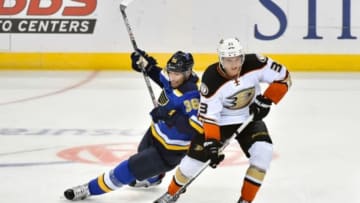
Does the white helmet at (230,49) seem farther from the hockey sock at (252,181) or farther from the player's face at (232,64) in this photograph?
the hockey sock at (252,181)

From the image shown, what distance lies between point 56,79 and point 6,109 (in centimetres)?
148

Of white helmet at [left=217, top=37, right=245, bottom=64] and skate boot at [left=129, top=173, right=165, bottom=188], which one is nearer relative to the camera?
white helmet at [left=217, top=37, right=245, bottom=64]

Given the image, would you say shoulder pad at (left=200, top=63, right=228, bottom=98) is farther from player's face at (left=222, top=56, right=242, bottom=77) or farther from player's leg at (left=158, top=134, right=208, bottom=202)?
player's leg at (left=158, top=134, right=208, bottom=202)

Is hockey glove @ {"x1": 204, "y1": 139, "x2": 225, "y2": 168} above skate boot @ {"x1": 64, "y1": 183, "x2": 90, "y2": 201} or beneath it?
above

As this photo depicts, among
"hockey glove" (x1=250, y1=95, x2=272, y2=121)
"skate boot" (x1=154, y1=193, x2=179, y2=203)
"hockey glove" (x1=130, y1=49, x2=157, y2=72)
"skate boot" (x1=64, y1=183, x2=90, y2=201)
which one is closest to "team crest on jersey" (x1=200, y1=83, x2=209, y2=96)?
"hockey glove" (x1=250, y1=95, x2=272, y2=121)

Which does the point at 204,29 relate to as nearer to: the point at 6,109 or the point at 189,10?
the point at 189,10

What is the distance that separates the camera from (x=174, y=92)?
3.57 meters

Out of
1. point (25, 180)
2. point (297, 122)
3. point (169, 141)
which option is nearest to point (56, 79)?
point (297, 122)

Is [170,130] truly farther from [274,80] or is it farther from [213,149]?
[274,80]

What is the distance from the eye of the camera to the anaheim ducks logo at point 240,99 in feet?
11.2

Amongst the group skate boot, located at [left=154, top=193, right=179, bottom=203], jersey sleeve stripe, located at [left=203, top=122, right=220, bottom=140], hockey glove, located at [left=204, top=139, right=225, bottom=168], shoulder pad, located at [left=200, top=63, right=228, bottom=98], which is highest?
shoulder pad, located at [left=200, top=63, right=228, bottom=98]

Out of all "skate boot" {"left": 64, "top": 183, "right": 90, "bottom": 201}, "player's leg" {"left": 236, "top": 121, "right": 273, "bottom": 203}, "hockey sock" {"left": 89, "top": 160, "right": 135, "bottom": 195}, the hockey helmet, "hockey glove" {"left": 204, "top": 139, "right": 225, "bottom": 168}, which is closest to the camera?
"hockey glove" {"left": 204, "top": 139, "right": 225, "bottom": 168}

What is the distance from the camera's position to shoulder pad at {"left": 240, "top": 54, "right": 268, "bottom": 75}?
3440 mm

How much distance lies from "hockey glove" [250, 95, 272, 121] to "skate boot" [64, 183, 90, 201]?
2.92 ft
